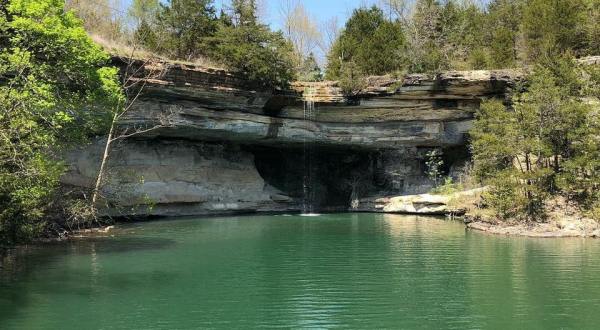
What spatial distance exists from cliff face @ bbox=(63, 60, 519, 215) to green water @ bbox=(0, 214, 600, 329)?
8.65m

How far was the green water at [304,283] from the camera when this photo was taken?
334 inches

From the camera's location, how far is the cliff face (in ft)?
83.3

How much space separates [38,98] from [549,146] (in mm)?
18540

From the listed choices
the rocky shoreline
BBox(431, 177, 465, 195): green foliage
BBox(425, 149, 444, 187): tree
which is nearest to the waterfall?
BBox(425, 149, 444, 187): tree

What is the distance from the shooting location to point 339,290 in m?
10.5

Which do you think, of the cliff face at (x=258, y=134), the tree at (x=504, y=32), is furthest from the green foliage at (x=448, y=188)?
the tree at (x=504, y=32)

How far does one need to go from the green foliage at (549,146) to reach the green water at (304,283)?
3.69 metres

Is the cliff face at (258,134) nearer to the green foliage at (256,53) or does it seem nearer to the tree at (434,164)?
the tree at (434,164)

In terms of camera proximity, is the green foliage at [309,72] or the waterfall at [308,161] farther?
the green foliage at [309,72]

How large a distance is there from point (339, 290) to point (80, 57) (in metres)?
11.2

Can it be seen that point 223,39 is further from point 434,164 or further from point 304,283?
point 304,283

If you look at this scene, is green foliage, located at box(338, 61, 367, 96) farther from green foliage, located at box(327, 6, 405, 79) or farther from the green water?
the green water

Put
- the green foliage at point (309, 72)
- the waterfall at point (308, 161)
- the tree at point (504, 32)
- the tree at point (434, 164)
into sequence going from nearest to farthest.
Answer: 1. the tree at point (504, 32)
2. the waterfall at point (308, 161)
3. the tree at point (434, 164)
4. the green foliage at point (309, 72)

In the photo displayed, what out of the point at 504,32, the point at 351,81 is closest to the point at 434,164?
the point at 351,81
